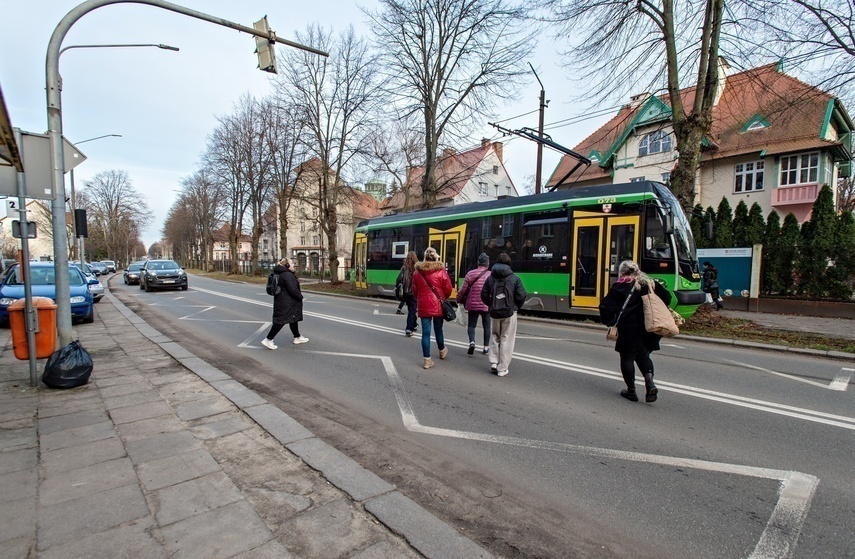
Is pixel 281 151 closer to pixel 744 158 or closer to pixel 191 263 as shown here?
pixel 744 158

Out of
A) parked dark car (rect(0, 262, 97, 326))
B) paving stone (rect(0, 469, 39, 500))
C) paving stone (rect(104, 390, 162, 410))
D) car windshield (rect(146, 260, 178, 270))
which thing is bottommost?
paving stone (rect(104, 390, 162, 410))

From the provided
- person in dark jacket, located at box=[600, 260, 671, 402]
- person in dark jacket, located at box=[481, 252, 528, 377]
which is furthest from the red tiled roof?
person in dark jacket, located at box=[600, 260, 671, 402]

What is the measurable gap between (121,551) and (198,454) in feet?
3.69

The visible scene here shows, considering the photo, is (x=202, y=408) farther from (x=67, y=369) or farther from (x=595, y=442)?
(x=595, y=442)

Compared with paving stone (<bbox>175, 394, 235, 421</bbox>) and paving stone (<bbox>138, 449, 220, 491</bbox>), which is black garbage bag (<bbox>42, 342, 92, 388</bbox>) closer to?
paving stone (<bbox>175, 394, 235, 421</bbox>)

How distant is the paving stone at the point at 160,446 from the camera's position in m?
3.29

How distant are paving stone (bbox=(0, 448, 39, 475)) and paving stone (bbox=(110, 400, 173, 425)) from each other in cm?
68

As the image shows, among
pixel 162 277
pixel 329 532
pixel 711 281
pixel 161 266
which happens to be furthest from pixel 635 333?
pixel 161 266

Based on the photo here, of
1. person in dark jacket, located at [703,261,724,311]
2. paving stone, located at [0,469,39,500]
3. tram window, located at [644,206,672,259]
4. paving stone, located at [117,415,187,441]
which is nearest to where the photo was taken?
paving stone, located at [0,469,39,500]

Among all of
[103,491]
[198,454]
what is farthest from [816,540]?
[103,491]

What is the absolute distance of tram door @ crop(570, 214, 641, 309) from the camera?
10273 mm

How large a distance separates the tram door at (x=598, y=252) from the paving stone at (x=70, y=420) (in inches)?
392

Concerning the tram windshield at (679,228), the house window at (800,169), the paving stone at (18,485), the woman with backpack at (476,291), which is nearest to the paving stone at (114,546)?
the paving stone at (18,485)

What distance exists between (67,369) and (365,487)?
4.26 meters
